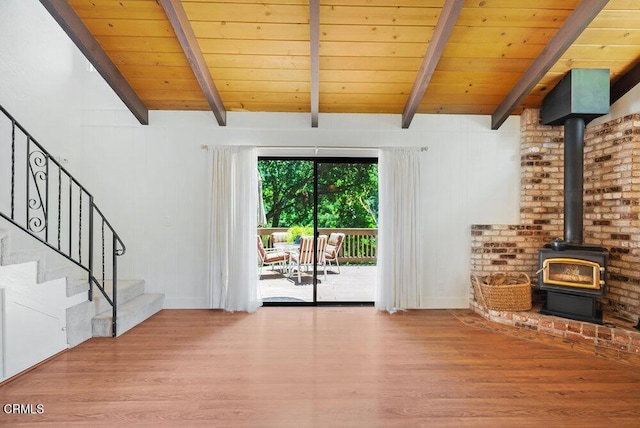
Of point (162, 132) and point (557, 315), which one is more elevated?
point (162, 132)

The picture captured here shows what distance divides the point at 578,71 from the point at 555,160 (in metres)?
1.06

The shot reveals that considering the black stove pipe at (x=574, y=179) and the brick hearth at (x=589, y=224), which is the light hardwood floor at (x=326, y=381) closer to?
the brick hearth at (x=589, y=224)

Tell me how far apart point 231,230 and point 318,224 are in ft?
3.78

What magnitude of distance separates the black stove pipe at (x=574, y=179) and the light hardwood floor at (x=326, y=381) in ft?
3.94

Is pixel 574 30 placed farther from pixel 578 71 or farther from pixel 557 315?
pixel 557 315

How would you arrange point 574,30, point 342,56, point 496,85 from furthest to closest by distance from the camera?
point 496,85 → point 342,56 → point 574,30

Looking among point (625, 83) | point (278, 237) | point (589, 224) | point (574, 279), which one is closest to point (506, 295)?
point (574, 279)

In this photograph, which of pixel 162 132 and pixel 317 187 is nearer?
pixel 162 132

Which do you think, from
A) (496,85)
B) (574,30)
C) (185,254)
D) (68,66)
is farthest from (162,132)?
(574,30)

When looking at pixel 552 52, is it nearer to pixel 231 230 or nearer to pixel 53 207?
pixel 231 230

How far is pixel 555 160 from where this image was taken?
154 inches

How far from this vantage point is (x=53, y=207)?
358 centimetres

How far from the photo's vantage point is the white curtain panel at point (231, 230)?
153 inches

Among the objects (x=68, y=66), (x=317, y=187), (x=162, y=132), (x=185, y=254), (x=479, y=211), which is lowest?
(x=185, y=254)
